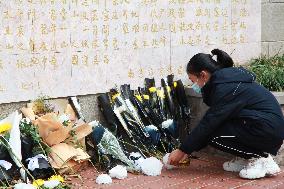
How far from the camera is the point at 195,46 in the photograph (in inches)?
270

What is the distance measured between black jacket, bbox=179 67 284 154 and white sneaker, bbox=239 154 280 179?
0.89 ft

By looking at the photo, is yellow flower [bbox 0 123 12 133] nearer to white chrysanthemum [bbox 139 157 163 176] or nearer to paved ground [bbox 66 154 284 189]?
paved ground [bbox 66 154 284 189]

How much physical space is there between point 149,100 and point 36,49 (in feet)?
4.79

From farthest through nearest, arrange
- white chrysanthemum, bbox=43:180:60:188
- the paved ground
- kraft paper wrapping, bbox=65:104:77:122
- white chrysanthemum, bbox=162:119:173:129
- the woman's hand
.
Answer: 1. white chrysanthemum, bbox=162:119:173:129
2. kraft paper wrapping, bbox=65:104:77:122
3. the woman's hand
4. the paved ground
5. white chrysanthemum, bbox=43:180:60:188

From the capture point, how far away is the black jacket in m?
4.90

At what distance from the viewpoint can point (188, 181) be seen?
16.5 ft

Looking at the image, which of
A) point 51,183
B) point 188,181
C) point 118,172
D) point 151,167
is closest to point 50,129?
point 51,183

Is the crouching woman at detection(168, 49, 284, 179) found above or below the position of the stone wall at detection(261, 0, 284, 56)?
below

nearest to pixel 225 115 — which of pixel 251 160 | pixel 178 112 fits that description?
pixel 251 160

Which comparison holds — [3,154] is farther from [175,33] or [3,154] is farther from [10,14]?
[175,33]

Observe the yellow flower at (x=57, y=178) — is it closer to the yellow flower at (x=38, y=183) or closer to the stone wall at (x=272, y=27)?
the yellow flower at (x=38, y=183)

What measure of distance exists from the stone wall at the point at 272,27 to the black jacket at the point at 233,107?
2917 millimetres

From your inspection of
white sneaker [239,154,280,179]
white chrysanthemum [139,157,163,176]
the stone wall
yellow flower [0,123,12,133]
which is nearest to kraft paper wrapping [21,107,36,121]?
yellow flower [0,123,12,133]

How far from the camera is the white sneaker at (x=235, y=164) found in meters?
5.27
